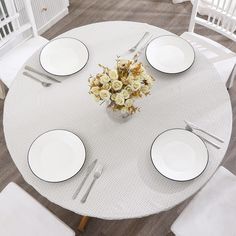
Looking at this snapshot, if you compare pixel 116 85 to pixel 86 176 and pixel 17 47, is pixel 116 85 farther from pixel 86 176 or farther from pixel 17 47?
pixel 17 47

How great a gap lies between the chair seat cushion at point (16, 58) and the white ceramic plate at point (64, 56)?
0.45 m

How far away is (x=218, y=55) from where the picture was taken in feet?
7.86

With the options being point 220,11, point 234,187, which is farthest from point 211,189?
point 220,11

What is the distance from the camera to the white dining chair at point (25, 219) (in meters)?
1.83

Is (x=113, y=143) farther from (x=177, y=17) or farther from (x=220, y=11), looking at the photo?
(x=177, y=17)

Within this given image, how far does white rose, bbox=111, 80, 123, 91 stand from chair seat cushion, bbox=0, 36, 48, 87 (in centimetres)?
110

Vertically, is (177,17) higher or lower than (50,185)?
lower

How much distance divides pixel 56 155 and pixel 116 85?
0.48 metres

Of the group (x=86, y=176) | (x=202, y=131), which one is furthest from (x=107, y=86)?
(x=202, y=131)

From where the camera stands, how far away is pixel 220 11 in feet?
7.75

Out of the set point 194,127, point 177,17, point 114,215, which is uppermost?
point 194,127

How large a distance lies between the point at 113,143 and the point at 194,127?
0.40 m

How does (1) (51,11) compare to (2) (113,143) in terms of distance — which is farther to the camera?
(1) (51,11)

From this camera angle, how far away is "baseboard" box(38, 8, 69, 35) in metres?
3.24
